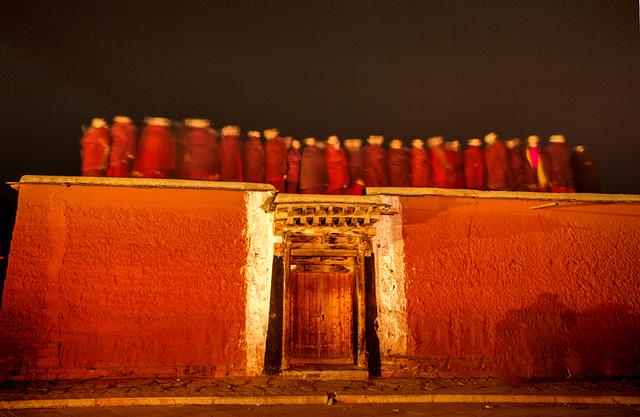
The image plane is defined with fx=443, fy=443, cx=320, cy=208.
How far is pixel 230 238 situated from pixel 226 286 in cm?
84

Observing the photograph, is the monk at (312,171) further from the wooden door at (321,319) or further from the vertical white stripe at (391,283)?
the wooden door at (321,319)

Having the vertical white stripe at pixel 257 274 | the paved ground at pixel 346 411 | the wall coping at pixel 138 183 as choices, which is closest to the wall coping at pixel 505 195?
the vertical white stripe at pixel 257 274

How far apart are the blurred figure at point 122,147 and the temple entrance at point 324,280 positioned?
3191mm

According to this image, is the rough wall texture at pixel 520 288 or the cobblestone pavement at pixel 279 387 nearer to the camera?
the cobblestone pavement at pixel 279 387

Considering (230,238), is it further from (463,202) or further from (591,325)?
(591,325)

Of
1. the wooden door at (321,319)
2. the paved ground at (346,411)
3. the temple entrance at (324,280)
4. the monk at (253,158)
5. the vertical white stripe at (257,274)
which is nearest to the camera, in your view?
the paved ground at (346,411)

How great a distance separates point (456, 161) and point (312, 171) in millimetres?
3072

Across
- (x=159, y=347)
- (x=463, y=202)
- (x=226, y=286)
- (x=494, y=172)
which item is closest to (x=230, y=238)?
(x=226, y=286)

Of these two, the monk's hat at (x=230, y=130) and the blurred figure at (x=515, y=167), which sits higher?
the monk's hat at (x=230, y=130)

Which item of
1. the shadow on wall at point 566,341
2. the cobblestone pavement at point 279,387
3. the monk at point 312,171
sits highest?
the monk at point 312,171

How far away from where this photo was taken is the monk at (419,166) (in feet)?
30.0

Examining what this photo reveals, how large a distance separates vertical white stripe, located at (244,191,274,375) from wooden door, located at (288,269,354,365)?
1.87 feet

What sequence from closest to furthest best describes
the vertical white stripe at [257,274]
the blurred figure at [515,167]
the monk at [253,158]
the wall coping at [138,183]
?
1. the vertical white stripe at [257,274]
2. the wall coping at [138,183]
3. the monk at [253,158]
4. the blurred figure at [515,167]

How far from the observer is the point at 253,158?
8945mm
